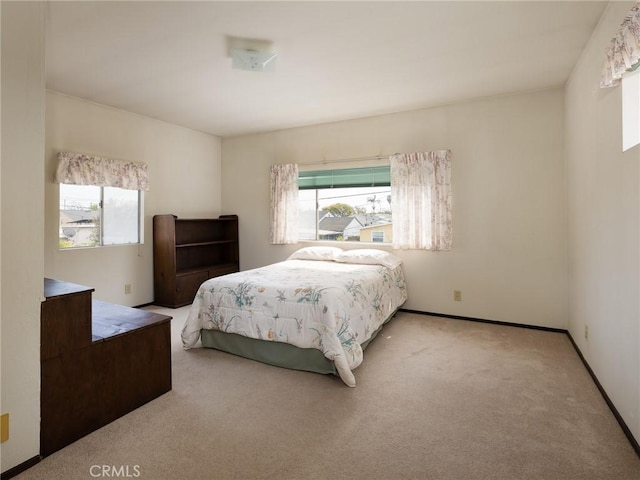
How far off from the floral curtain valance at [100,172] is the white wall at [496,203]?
105 inches

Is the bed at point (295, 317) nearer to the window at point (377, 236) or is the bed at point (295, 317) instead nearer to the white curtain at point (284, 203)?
the window at point (377, 236)

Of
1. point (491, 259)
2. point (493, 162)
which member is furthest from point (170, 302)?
point (493, 162)

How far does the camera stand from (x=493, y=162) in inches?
145

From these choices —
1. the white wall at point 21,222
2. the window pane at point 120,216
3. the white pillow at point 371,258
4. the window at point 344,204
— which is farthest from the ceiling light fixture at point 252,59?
the window pane at point 120,216

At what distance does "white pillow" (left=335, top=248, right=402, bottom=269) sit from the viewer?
382 centimetres

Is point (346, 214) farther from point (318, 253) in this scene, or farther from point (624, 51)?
point (624, 51)

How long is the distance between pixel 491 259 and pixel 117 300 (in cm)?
439

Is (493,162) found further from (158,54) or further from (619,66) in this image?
(158,54)

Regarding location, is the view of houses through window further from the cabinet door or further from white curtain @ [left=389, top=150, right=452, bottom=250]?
the cabinet door

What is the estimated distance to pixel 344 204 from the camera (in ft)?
15.3

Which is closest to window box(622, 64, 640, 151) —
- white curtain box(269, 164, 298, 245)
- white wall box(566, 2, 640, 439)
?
white wall box(566, 2, 640, 439)

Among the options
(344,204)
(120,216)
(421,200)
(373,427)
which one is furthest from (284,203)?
(373,427)

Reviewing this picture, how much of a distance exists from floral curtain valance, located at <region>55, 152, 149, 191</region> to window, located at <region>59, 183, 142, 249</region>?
152 millimetres

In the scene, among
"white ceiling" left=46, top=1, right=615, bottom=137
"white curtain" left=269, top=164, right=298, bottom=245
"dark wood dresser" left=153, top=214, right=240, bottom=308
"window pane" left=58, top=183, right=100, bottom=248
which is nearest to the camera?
"white ceiling" left=46, top=1, right=615, bottom=137
